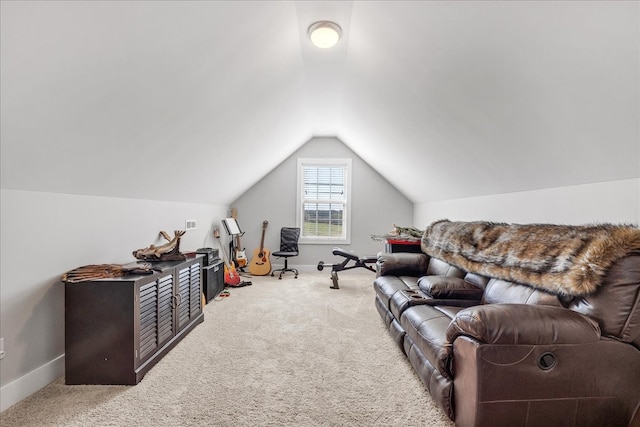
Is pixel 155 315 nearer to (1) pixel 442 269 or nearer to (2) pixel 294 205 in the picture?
(1) pixel 442 269

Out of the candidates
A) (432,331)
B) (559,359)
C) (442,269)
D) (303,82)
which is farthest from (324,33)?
(559,359)

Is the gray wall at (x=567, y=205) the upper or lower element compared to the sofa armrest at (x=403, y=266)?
upper

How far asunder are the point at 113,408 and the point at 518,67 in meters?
3.07

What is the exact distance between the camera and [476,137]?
2.53m

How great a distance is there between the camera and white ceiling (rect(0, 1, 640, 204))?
1.34m

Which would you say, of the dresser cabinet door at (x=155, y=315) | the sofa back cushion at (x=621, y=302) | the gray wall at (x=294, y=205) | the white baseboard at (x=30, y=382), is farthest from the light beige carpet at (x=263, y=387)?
the gray wall at (x=294, y=205)

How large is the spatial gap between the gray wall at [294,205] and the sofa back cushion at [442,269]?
8.37ft

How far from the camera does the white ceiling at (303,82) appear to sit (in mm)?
1345

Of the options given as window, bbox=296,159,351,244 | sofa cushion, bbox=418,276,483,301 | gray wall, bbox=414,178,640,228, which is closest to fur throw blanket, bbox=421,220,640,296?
sofa cushion, bbox=418,276,483,301

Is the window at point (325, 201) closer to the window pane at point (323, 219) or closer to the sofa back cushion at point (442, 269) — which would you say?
the window pane at point (323, 219)

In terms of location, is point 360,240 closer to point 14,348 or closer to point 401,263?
point 401,263

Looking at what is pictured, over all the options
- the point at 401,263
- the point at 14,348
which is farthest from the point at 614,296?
the point at 14,348

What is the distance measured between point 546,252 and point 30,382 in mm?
3304

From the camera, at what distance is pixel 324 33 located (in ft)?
7.89
